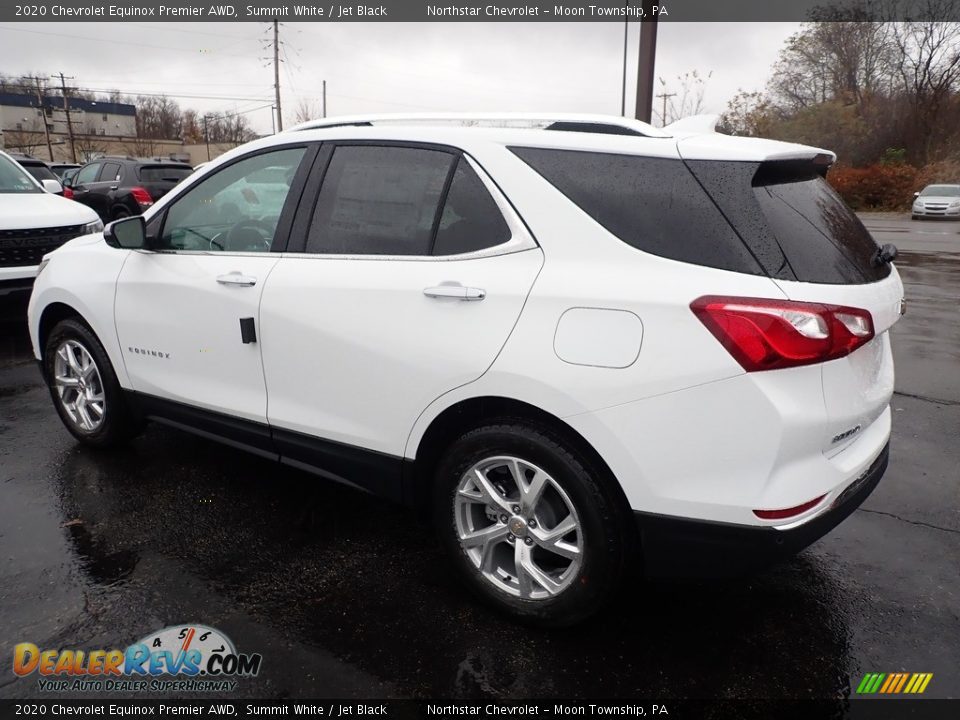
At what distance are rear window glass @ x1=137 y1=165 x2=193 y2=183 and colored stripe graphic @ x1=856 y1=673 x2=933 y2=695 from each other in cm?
1649

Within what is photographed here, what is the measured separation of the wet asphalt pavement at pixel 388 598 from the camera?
2365mm

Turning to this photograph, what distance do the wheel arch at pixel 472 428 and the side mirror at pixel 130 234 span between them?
1.94 meters

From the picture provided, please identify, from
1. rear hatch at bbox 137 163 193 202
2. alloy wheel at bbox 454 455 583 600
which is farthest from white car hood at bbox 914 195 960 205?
alloy wheel at bbox 454 455 583 600

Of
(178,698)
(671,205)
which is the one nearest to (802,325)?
(671,205)

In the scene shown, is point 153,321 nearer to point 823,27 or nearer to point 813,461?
point 813,461

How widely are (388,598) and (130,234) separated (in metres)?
2.24

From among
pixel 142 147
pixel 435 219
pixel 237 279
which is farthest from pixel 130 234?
pixel 142 147

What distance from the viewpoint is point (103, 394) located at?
13.1 feet

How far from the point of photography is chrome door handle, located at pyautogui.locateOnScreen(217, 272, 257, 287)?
3082 millimetres

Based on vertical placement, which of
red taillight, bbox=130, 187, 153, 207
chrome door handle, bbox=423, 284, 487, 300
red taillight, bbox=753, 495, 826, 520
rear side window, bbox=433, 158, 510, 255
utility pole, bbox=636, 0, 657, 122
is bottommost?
red taillight, bbox=753, 495, 826, 520

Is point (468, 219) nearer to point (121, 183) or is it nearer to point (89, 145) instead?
point (121, 183)

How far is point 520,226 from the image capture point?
2.49 meters

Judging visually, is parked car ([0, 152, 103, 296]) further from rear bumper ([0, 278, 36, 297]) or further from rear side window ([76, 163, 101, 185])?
rear side window ([76, 163, 101, 185])

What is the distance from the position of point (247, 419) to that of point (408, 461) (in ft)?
3.12
